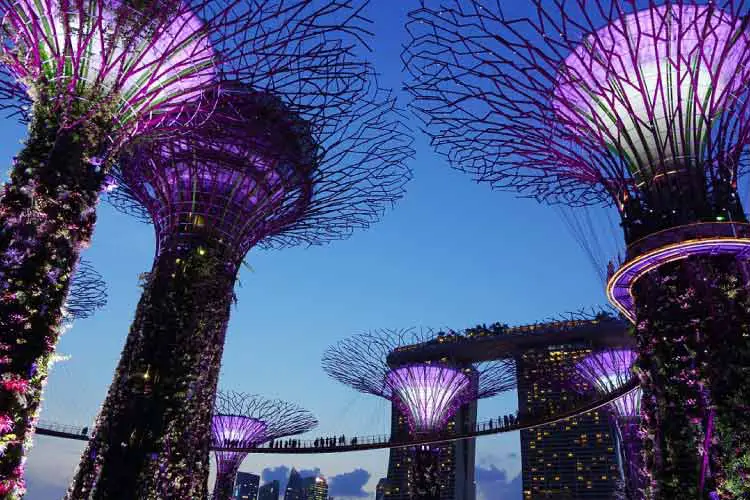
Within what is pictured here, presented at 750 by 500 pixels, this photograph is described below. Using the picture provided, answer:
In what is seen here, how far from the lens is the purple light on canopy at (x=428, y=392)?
73.4ft

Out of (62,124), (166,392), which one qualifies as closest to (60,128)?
(62,124)

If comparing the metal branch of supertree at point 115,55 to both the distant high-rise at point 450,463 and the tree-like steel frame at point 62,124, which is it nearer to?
the tree-like steel frame at point 62,124

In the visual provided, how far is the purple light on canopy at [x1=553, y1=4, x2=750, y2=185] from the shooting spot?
896 cm

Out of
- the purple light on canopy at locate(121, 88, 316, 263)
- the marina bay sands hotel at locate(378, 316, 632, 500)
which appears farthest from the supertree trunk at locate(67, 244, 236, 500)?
the marina bay sands hotel at locate(378, 316, 632, 500)

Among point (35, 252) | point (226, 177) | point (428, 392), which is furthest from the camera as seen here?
point (428, 392)

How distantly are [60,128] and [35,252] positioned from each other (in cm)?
171

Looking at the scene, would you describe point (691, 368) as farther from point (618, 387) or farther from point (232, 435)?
point (232, 435)

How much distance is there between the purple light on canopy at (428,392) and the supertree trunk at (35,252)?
1714 centimetres

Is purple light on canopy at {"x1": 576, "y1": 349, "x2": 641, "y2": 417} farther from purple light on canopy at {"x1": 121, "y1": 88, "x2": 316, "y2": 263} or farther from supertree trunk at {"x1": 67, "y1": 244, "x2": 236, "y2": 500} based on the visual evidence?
supertree trunk at {"x1": 67, "y1": 244, "x2": 236, "y2": 500}

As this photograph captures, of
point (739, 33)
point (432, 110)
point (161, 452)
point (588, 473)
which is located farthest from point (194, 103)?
Answer: point (588, 473)

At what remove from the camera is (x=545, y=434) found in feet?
198

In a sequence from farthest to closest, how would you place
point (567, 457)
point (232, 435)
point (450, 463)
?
point (450, 463) → point (567, 457) → point (232, 435)

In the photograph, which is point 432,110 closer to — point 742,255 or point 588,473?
point 742,255

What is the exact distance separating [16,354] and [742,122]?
10.2 meters
